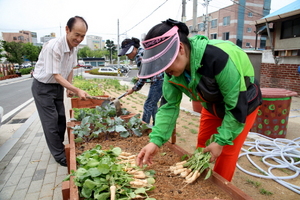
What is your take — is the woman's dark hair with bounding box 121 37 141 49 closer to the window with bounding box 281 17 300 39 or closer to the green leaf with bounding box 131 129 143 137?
the green leaf with bounding box 131 129 143 137

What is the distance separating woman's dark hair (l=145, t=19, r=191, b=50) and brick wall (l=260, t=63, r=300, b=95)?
8.44 m

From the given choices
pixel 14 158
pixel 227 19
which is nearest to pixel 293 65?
pixel 14 158

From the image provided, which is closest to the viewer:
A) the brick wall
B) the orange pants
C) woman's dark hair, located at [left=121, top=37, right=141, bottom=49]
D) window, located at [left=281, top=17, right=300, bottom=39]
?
the orange pants

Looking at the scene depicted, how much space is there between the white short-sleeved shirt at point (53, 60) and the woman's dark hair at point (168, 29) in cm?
189

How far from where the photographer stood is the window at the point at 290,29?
850 cm

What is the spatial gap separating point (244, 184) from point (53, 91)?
2841 mm

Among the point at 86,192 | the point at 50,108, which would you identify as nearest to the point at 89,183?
the point at 86,192

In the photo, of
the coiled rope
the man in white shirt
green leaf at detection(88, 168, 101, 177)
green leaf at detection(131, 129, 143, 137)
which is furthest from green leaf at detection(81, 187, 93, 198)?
the coiled rope

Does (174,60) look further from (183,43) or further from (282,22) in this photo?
(282,22)

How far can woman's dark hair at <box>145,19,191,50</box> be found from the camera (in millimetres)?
1380

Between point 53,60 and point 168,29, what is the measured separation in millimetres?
2028

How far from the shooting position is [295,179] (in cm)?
276

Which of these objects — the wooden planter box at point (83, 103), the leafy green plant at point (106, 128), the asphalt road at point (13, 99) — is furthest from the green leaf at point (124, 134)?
the asphalt road at point (13, 99)

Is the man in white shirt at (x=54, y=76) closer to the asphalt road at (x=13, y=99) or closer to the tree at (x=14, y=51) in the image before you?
the asphalt road at (x=13, y=99)
